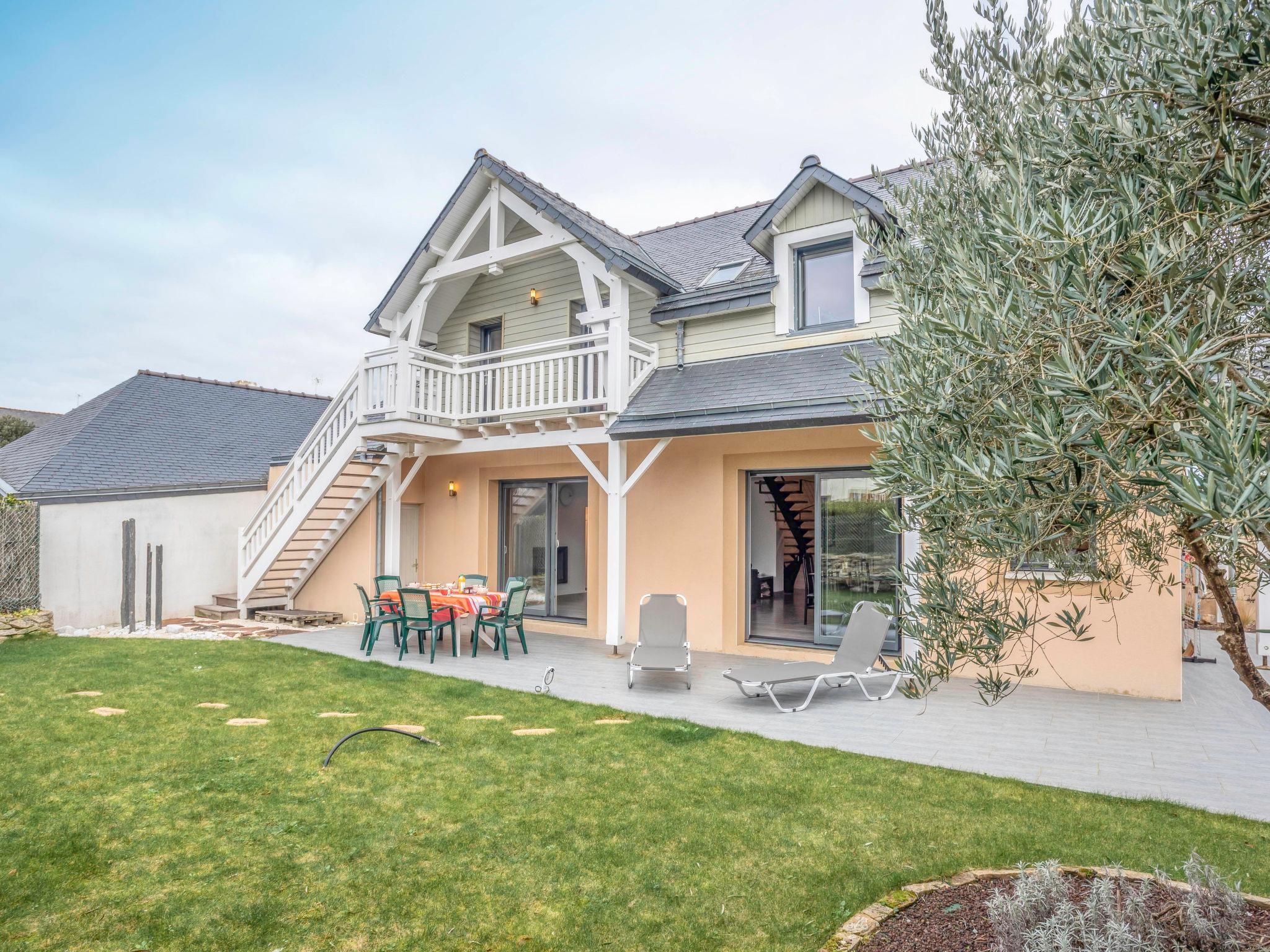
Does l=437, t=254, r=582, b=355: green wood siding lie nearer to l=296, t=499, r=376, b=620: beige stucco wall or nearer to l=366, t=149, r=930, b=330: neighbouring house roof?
l=366, t=149, r=930, b=330: neighbouring house roof

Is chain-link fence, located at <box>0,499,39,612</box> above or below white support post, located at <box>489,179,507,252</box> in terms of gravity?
below

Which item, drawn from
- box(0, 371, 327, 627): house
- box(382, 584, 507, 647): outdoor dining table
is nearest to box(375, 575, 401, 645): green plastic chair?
box(382, 584, 507, 647): outdoor dining table

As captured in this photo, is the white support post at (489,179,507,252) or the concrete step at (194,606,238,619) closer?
the white support post at (489,179,507,252)

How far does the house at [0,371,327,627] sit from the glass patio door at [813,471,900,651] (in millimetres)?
12192

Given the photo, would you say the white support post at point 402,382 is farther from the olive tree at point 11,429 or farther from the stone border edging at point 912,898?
the olive tree at point 11,429

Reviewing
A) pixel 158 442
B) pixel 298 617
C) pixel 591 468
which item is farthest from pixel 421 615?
pixel 158 442

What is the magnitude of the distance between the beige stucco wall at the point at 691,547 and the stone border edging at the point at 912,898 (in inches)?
186

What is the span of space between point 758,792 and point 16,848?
441 centimetres

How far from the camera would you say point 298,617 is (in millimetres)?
12750

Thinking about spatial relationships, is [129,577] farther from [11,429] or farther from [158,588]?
[11,429]

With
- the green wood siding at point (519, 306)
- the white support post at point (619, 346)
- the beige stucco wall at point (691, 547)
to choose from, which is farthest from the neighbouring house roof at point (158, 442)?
the white support post at point (619, 346)

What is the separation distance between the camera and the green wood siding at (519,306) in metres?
12.2

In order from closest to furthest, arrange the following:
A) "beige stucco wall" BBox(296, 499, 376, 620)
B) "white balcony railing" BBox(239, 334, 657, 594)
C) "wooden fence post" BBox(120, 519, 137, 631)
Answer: "white balcony railing" BBox(239, 334, 657, 594) → "wooden fence post" BBox(120, 519, 137, 631) → "beige stucco wall" BBox(296, 499, 376, 620)

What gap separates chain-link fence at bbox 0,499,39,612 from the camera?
435 inches
